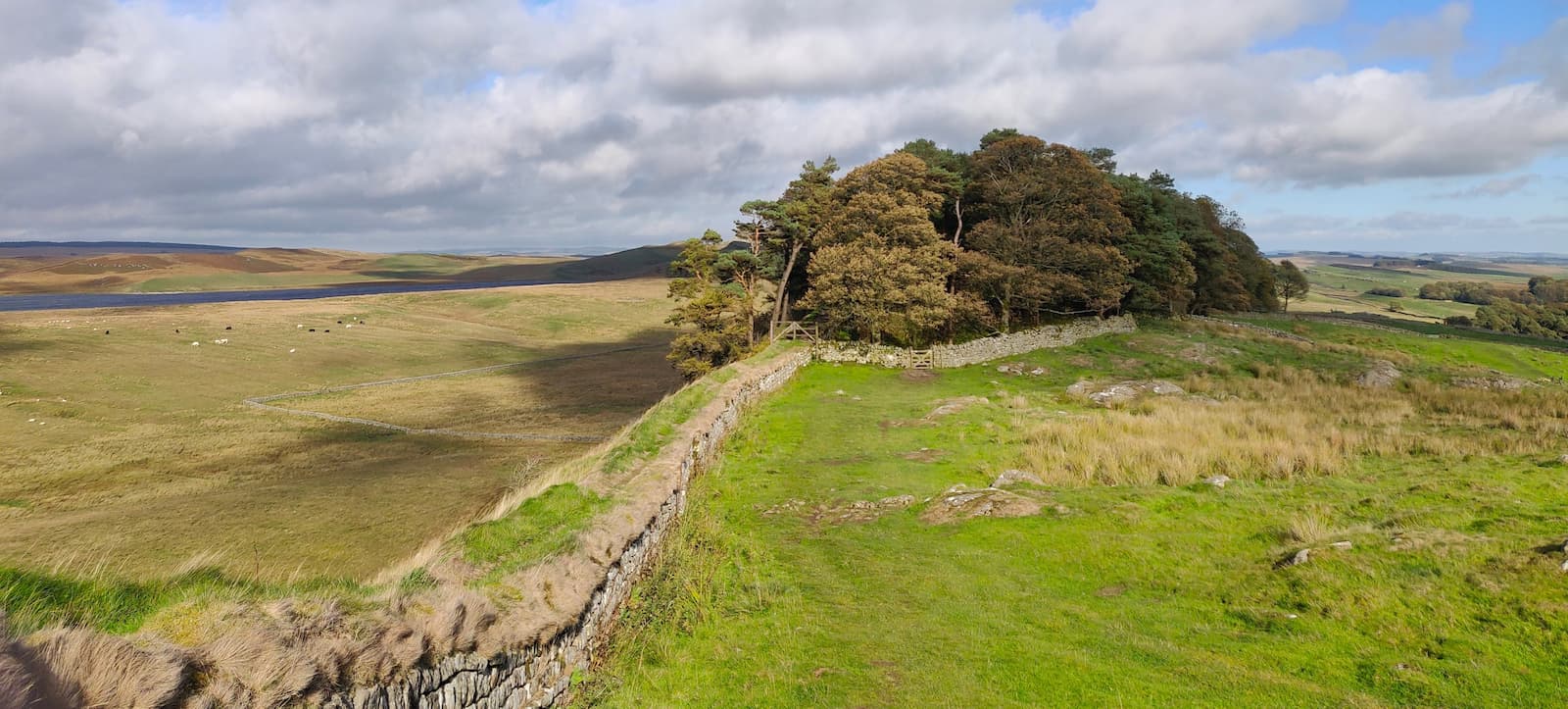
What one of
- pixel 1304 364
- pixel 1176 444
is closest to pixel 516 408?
pixel 1176 444

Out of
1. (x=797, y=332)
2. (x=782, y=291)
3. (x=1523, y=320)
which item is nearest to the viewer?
(x=797, y=332)

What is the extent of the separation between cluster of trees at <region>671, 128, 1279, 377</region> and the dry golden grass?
16835mm

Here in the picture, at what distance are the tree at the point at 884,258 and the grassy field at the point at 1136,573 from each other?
17.6m

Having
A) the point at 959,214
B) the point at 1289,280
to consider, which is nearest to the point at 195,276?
the point at 959,214

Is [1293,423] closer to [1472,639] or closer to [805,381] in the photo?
[1472,639]

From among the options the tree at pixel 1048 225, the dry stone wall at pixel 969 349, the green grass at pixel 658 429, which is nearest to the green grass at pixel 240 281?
the dry stone wall at pixel 969 349

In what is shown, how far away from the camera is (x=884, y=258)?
40.2 metres

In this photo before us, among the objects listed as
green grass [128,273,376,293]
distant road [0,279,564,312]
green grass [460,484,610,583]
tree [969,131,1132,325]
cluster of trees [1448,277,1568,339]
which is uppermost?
tree [969,131,1132,325]

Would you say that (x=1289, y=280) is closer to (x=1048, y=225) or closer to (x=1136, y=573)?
(x=1048, y=225)

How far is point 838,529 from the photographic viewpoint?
1606cm

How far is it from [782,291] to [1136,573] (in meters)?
38.1

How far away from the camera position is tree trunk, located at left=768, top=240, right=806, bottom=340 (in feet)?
157

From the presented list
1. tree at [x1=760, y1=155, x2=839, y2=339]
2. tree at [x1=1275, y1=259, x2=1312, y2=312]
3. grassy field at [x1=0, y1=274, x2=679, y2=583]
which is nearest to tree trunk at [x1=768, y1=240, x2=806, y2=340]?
tree at [x1=760, y1=155, x2=839, y2=339]

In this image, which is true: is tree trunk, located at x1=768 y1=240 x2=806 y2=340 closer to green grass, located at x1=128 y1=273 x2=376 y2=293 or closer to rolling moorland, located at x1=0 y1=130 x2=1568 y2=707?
rolling moorland, located at x1=0 y1=130 x2=1568 y2=707
